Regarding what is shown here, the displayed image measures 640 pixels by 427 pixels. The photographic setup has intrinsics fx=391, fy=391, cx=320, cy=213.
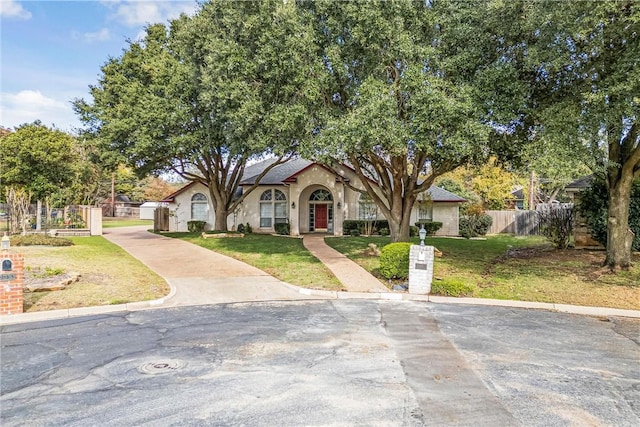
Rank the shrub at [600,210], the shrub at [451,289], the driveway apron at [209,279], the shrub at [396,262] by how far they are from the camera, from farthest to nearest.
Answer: the shrub at [600,210] < the shrub at [396,262] < the shrub at [451,289] < the driveway apron at [209,279]

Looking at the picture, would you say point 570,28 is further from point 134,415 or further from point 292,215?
point 292,215

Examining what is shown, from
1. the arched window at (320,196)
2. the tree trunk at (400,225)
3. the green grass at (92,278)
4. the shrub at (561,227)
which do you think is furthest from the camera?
the arched window at (320,196)

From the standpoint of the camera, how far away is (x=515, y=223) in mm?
28312

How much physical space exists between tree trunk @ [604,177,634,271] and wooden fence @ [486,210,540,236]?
15.9 m

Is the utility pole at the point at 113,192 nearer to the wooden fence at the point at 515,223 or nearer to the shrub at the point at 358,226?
A: the shrub at the point at 358,226

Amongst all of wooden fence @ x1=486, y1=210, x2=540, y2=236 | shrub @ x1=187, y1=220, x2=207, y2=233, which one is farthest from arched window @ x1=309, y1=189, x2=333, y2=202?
wooden fence @ x1=486, y1=210, x2=540, y2=236

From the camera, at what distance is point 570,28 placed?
8.91 meters

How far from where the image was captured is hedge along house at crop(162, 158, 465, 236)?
81.7 feet

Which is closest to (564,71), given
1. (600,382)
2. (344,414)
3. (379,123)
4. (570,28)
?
(570,28)

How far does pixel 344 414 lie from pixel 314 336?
252cm

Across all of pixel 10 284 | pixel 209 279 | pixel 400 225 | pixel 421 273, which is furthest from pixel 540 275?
pixel 10 284

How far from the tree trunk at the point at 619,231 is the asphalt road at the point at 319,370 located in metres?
4.99

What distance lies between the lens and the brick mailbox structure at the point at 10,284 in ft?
23.5

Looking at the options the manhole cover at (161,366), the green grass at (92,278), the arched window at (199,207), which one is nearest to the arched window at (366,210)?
the arched window at (199,207)
